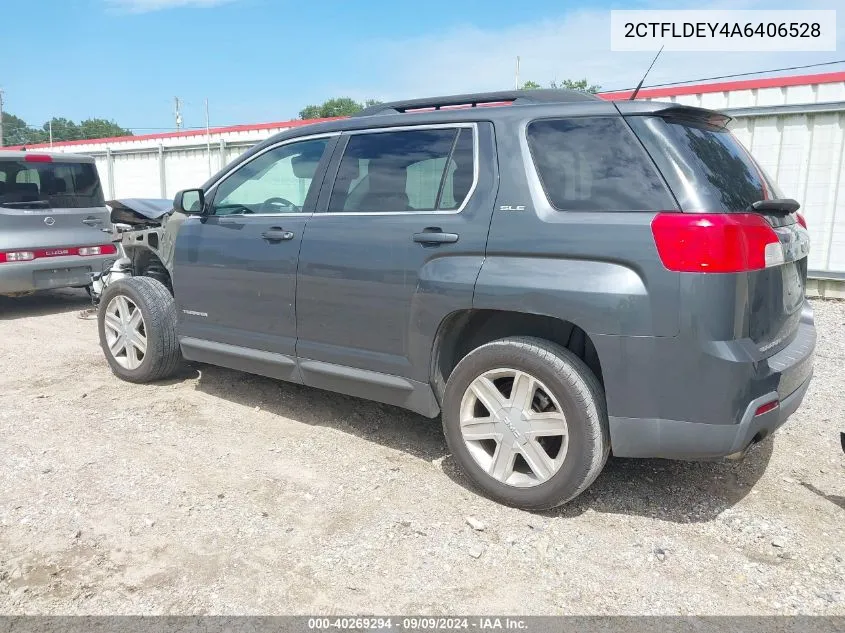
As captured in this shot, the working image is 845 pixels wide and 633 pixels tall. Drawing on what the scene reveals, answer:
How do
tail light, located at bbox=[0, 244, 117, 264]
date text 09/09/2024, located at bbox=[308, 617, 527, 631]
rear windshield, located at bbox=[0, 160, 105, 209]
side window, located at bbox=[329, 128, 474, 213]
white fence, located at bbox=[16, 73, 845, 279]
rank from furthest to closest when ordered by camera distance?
1. white fence, located at bbox=[16, 73, 845, 279]
2. rear windshield, located at bbox=[0, 160, 105, 209]
3. tail light, located at bbox=[0, 244, 117, 264]
4. side window, located at bbox=[329, 128, 474, 213]
5. date text 09/09/2024, located at bbox=[308, 617, 527, 631]

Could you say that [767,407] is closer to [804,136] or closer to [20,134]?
[804,136]

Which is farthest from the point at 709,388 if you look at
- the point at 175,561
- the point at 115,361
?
the point at 115,361

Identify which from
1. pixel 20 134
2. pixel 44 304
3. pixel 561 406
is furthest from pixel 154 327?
pixel 20 134

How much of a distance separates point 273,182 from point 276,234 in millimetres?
524

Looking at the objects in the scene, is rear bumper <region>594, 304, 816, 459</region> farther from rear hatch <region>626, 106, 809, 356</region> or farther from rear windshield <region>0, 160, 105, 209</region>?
rear windshield <region>0, 160, 105, 209</region>

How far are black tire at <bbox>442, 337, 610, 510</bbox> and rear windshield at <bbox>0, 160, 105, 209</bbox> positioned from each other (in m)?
6.53

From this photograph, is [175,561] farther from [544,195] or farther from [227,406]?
[544,195]

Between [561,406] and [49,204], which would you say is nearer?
[561,406]

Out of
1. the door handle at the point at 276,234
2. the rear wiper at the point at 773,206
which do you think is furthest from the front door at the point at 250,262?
the rear wiper at the point at 773,206

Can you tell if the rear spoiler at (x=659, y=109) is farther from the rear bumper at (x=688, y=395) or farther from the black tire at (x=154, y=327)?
the black tire at (x=154, y=327)

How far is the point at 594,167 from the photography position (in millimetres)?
2959

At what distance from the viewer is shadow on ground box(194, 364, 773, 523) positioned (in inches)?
127

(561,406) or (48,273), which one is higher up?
(48,273)

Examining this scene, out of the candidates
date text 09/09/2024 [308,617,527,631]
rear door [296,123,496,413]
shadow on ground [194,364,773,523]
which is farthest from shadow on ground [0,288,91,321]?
date text 09/09/2024 [308,617,527,631]
